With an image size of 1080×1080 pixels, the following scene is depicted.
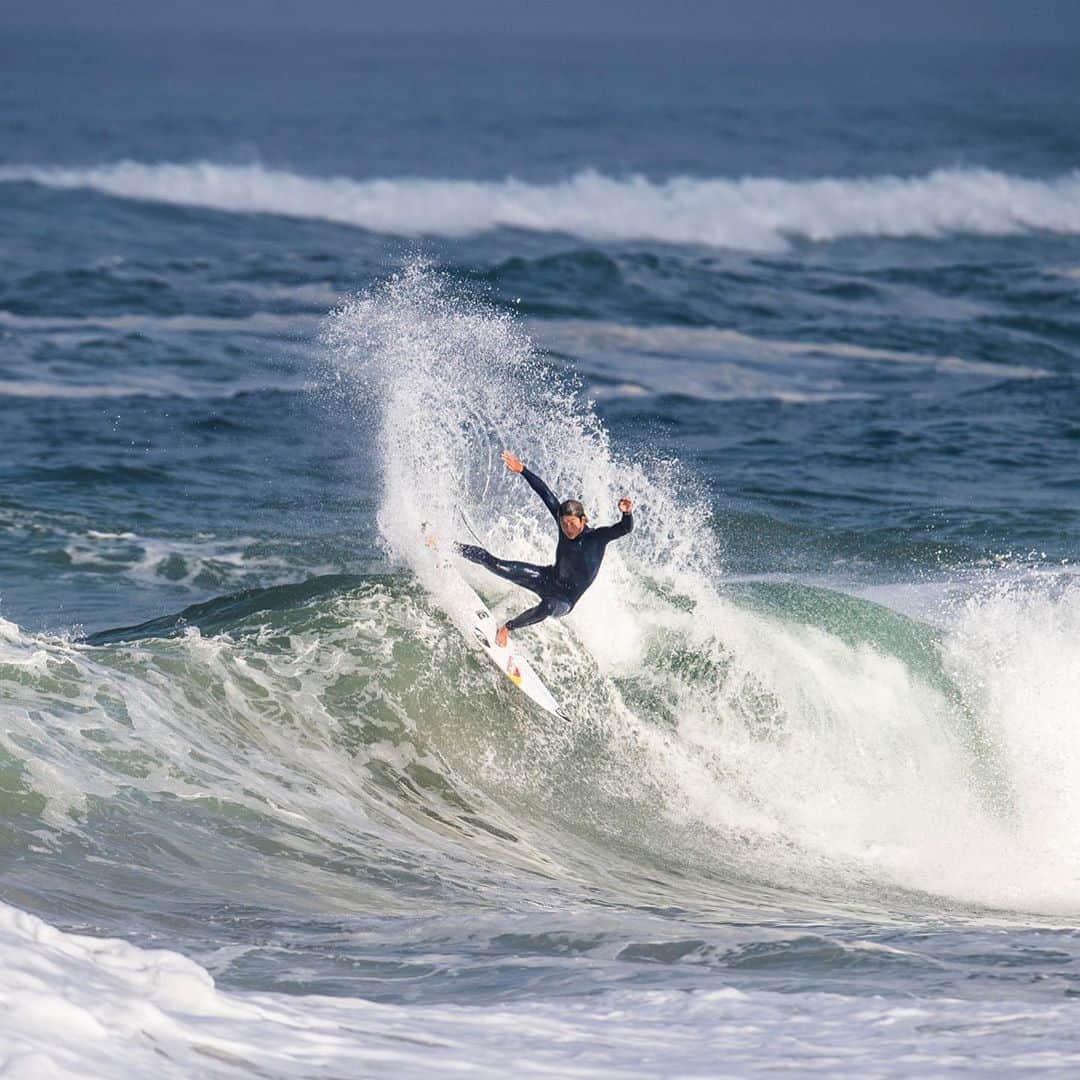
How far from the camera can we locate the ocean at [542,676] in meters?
7.23

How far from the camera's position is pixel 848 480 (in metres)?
20.5

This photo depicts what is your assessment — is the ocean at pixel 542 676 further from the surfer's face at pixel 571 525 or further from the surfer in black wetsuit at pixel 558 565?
the surfer's face at pixel 571 525

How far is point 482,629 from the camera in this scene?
41.7 feet

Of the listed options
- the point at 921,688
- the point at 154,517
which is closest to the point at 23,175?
the point at 154,517

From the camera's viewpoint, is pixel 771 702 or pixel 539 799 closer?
pixel 539 799

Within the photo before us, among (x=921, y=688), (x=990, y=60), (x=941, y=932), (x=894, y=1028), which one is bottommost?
(x=894, y=1028)

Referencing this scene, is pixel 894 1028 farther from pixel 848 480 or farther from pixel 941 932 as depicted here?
pixel 848 480

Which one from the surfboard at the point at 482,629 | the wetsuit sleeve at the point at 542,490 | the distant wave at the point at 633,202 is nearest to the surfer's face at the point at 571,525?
the wetsuit sleeve at the point at 542,490

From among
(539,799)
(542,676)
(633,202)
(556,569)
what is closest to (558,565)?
(556,569)

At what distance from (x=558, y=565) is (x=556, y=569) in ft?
0.13

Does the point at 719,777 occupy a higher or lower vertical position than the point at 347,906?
higher

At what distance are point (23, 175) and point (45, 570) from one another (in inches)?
1548

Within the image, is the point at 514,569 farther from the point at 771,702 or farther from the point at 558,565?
the point at 771,702

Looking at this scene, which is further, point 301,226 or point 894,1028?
point 301,226
